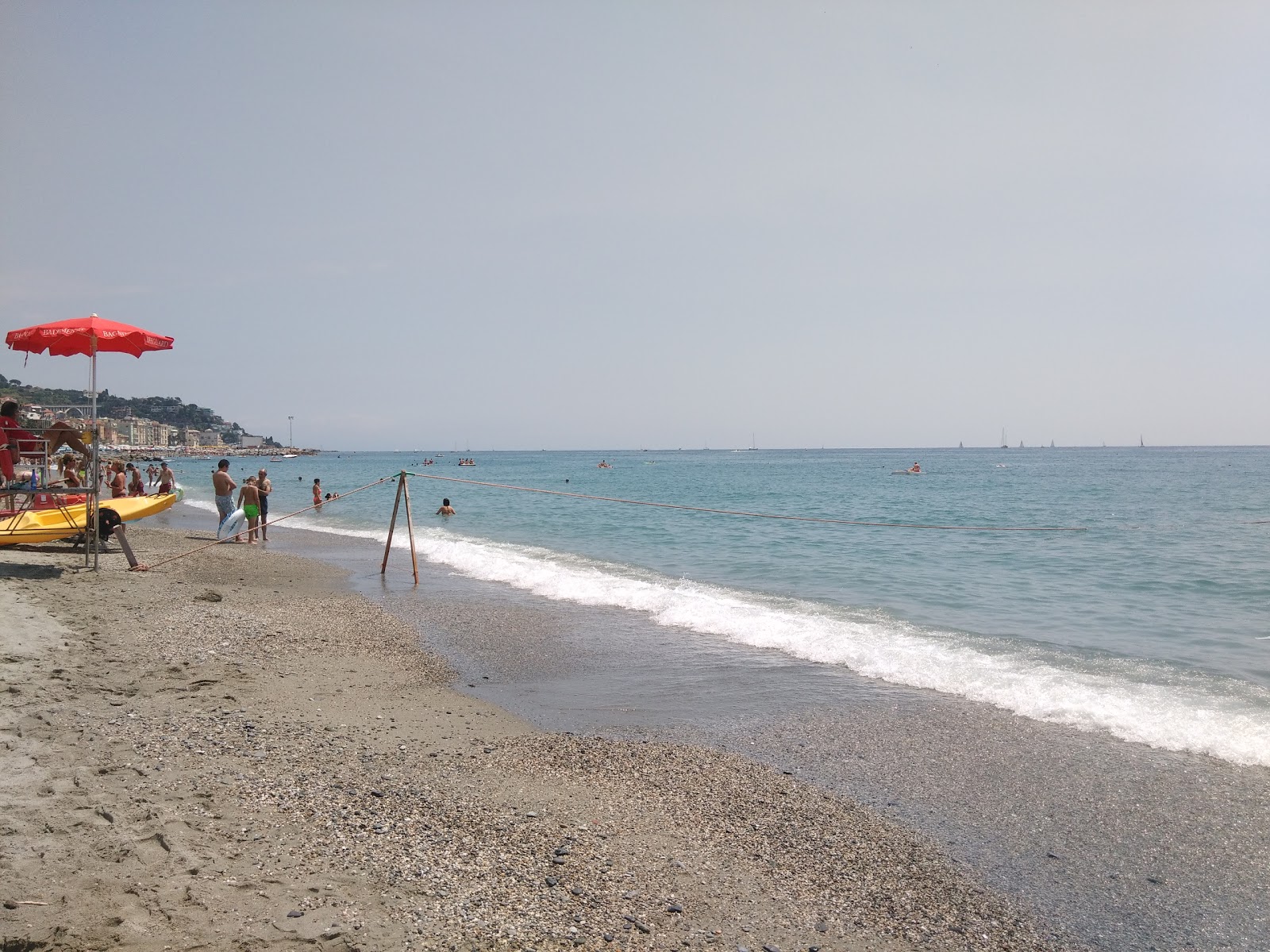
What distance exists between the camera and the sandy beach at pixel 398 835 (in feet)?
11.9

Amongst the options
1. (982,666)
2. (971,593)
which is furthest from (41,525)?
(971,593)

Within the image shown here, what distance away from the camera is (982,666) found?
9219 mm

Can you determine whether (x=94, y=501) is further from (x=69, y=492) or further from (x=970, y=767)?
(x=970, y=767)

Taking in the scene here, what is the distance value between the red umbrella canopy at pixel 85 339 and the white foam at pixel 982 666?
7.38 metres

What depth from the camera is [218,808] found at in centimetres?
457

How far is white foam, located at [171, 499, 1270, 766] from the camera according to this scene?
280 inches

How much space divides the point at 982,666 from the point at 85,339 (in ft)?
45.6

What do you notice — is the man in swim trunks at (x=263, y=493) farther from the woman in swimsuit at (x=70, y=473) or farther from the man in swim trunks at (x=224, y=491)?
the woman in swimsuit at (x=70, y=473)

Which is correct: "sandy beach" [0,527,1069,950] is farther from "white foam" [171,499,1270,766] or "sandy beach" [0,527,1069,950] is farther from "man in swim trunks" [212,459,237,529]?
"man in swim trunks" [212,459,237,529]

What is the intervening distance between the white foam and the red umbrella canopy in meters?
7.38

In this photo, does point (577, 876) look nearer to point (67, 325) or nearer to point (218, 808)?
point (218, 808)

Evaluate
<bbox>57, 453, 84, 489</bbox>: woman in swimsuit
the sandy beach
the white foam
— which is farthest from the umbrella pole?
the white foam

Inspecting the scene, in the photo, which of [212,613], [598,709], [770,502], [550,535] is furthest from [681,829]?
[770,502]

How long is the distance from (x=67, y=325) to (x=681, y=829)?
483 inches
